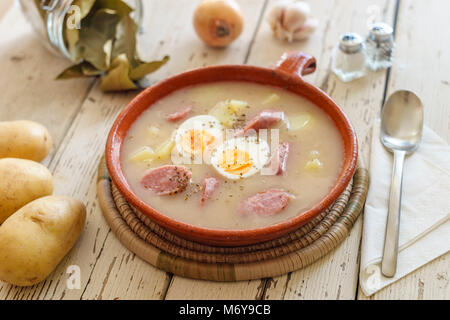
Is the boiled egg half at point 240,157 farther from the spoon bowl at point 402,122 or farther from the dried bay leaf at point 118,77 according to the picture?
the dried bay leaf at point 118,77

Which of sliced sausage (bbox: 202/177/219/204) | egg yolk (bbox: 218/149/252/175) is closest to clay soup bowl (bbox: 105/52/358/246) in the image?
sliced sausage (bbox: 202/177/219/204)

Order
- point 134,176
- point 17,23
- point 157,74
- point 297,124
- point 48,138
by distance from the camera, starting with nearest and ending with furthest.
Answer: point 134,176, point 297,124, point 48,138, point 157,74, point 17,23

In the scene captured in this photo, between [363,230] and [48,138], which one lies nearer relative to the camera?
[363,230]

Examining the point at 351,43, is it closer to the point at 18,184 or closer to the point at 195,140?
the point at 195,140

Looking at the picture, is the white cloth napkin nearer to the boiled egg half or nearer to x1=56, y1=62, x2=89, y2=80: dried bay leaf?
the boiled egg half

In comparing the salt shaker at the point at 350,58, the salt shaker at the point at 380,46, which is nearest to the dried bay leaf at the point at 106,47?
the salt shaker at the point at 350,58

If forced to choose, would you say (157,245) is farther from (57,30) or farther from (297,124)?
(57,30)
